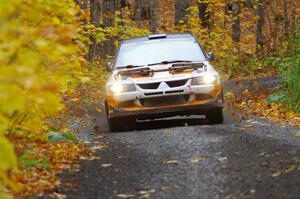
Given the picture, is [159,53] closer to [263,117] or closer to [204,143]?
[263,117]

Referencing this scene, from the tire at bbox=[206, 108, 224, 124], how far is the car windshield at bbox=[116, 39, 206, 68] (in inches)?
44.3

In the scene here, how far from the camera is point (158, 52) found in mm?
12469

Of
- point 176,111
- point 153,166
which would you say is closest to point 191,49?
point 176,111

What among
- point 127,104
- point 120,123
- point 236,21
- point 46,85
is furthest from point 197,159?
point 236,21

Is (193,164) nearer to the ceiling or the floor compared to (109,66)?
nearer to the floor

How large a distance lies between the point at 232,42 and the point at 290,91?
45.5 ft

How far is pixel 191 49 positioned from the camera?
12.7 meters

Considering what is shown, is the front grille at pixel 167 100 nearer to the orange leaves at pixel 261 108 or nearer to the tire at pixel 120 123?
the tire at pixel 120 123

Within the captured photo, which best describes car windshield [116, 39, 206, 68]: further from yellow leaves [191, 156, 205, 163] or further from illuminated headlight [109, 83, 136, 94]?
yellow leaves [191, 156, 205, 163]

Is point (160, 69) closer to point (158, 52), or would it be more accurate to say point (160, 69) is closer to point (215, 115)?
point (158, 52)

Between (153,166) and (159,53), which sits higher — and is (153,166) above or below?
below

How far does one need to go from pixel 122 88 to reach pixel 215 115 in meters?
1.75

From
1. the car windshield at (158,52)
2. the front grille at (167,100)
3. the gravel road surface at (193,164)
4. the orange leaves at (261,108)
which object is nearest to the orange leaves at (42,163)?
the gravel road surface at (193,164)

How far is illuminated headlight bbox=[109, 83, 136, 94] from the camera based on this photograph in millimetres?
11406
